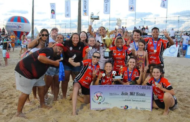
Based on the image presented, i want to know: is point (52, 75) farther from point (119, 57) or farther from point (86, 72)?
point (119, 57)

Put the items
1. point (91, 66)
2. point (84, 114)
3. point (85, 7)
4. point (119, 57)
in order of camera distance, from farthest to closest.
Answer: point (85, 7) < point (119, 57) < point (91, 66) < point (84, 114)

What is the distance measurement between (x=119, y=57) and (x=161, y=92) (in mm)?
1178

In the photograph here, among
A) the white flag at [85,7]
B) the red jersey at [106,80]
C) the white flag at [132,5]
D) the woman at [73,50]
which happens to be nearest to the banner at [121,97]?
the red jersey at [106,80]

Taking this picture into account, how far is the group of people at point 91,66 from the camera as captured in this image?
3.33 meters

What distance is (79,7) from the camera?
37.6 ft

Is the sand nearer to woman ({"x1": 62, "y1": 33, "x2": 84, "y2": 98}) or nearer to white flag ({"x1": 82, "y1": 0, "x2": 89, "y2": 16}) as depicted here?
woman ({"x1": 62, "y1": 33, "x2": 84, "y2": 98})

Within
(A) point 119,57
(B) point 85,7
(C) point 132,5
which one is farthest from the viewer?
(C) point 132,5

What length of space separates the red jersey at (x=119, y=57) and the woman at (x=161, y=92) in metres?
0.77

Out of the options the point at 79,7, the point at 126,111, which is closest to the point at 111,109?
the point at 126,111

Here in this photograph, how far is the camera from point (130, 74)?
12.8 feet

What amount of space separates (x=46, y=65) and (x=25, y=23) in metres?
22.9

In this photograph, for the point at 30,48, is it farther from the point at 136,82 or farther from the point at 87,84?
the point at 136,82

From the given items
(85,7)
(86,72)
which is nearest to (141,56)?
(86,72)

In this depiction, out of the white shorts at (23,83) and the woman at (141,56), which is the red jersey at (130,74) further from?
the white shorts at (23,83)
